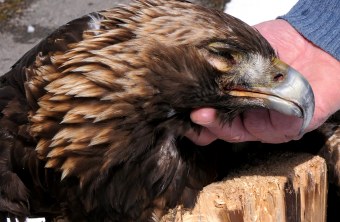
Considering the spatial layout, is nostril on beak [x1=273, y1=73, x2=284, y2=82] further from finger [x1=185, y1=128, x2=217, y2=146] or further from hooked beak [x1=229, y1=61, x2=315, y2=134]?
finger [x1=185, y1=128, x2=217, y2=146]

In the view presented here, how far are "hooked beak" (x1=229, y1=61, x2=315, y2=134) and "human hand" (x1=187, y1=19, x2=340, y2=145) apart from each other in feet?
0.64

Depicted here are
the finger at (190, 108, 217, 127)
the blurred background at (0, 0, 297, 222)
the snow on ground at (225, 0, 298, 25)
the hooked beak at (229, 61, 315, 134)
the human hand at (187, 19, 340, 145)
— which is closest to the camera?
the hooked beak at (229, 61, 315, 134)

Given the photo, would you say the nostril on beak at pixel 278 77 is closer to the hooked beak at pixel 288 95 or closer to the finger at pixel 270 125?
the hooked beak at pixel 288 95

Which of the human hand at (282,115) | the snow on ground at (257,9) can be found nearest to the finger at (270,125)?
the human hand at (282,115)

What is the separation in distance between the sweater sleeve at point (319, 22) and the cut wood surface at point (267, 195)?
1.70ft

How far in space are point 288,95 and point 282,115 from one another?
0.90 feet

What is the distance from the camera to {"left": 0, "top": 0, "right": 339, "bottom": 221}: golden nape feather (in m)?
2.36

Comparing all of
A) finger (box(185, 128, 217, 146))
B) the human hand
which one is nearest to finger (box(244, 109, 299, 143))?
the human hand

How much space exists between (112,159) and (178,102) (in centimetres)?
32

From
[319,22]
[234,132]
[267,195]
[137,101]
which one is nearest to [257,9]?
[319,22]

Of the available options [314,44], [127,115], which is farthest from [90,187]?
[314,44]

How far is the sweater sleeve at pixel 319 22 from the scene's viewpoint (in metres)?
2.96

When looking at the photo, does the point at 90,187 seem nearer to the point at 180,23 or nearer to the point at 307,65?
the point at 180,23

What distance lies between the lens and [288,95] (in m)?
2.28
